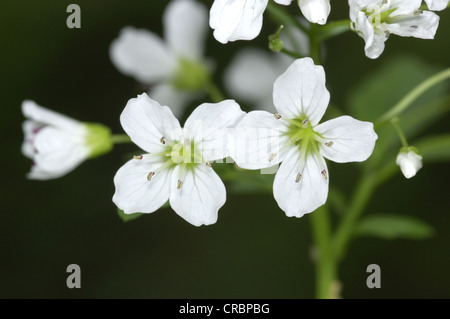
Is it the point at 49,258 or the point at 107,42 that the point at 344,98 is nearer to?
the point at 107,42

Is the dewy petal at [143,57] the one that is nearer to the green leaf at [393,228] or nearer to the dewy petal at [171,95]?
the dewy petal at [171,95]

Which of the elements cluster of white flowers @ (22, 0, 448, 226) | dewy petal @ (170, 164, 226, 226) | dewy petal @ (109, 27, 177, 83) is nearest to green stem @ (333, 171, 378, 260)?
cluster of white flowers @ (22, 0, 448, 226)

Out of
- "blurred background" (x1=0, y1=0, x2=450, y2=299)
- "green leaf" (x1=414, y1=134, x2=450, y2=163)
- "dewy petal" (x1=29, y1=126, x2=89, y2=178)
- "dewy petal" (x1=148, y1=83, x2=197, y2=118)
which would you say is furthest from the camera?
"blurred background" (x1=0, y1=0, x2=450, y2=299)

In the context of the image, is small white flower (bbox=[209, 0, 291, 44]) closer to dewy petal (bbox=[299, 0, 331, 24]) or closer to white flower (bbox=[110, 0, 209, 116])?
dewy petal (bbox=[299, 0, 331, 24])

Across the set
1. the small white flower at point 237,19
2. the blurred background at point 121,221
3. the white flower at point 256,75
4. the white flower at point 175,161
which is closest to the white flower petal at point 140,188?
the white flower at point 175,161

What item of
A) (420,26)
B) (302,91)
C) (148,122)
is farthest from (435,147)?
(148,122)

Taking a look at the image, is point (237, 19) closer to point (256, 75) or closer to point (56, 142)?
point (56, 142)

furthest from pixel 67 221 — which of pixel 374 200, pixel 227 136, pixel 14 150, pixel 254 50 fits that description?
pixel 227 136

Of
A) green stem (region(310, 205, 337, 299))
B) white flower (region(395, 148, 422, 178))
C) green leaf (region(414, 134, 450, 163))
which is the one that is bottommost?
green stem (region(310, 205, 337, 299))
